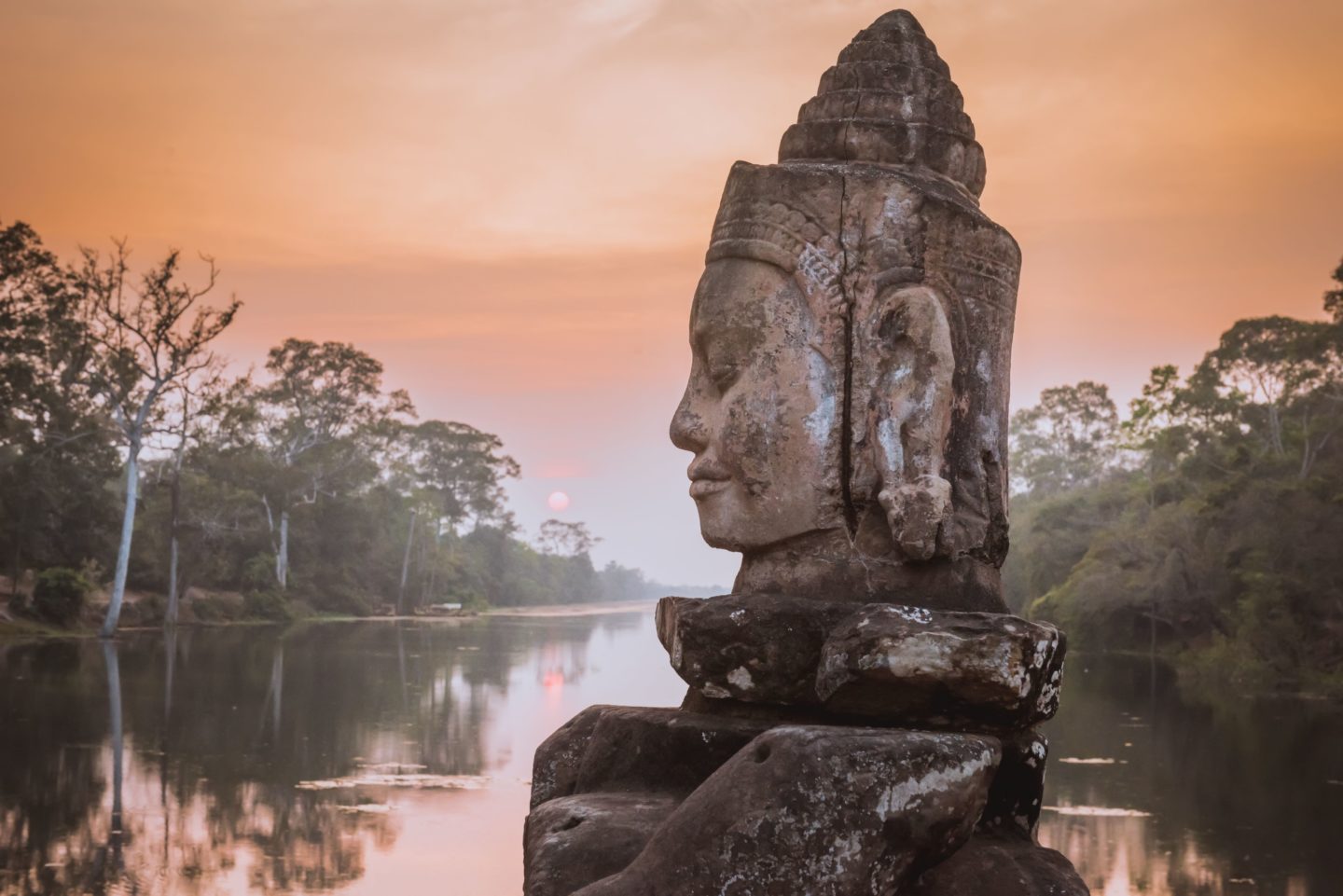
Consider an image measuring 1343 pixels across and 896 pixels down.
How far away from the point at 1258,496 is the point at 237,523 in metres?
28.6

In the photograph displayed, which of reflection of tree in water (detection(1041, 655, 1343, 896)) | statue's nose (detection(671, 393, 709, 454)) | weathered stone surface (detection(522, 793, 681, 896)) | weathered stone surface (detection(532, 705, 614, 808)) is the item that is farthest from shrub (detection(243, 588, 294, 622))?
weathered stone surface (detection(522, 793, 681, 896))

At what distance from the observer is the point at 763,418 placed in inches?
175

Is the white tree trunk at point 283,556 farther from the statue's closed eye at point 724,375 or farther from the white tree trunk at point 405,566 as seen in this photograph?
the statue's closed eye at point 724,375

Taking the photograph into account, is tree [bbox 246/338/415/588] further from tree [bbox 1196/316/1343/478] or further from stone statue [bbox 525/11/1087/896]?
stone statue [bbox 525/11/1087/896]

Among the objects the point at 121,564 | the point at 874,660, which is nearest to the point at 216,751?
the point at 874,660

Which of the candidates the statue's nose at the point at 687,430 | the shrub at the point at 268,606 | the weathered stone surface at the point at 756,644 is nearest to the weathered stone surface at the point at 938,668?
the weathered stone surface at the point at 756,644

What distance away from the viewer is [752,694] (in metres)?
4.27

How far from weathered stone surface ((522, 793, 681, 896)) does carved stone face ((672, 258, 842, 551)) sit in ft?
2.66

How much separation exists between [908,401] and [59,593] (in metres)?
30.5

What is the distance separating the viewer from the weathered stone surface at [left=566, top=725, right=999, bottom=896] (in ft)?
11.5

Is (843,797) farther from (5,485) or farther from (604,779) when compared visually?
(5,485)

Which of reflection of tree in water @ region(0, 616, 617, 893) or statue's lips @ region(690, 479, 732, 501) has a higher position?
statue's lips @ region(690, 479, 732, 501)

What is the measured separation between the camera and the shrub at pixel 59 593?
1243 inches

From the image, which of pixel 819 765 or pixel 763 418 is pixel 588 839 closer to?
pixel 819 765
